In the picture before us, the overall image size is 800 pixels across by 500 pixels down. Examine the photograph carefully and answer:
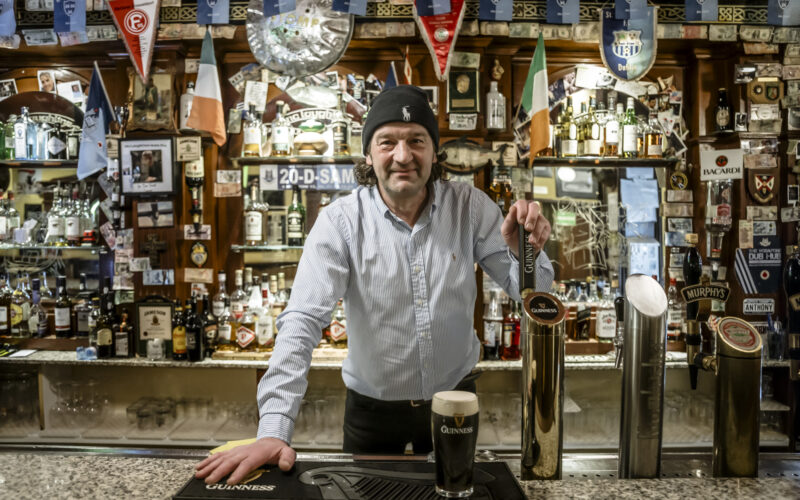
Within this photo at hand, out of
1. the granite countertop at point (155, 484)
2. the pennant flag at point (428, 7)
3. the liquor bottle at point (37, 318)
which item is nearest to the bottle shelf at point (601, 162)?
the pennant flag at point (428, 7)

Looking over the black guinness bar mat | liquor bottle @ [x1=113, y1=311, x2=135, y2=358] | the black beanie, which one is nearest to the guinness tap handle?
the black guinness bar mat

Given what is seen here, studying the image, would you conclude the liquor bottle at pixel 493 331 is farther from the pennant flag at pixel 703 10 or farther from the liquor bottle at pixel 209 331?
the pennant flag at pixel 703 10

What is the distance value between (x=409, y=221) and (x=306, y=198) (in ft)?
6.31

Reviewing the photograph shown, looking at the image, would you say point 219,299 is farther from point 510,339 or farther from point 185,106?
point 510,339

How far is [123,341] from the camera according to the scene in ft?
10.8

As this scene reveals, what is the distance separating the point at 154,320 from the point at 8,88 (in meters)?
1.90

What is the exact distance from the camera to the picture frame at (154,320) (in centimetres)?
327

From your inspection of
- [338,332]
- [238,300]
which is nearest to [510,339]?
[338,332]

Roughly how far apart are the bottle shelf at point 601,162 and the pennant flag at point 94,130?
105 inches

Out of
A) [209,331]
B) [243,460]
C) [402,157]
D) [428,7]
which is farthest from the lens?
[209,331]

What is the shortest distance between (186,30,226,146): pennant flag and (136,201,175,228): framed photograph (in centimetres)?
57

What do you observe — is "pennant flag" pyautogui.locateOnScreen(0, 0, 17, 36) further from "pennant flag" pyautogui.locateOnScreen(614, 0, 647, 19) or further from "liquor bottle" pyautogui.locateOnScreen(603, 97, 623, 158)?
"liquor bottle" pyautogui.locateOnScreen(603, 97, 623, 158)

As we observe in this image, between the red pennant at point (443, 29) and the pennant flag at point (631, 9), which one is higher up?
the pennant flag at point (631, 9)

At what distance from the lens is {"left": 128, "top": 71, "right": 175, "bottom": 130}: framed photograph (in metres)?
3.26
